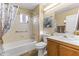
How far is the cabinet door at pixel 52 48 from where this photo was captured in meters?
1.57

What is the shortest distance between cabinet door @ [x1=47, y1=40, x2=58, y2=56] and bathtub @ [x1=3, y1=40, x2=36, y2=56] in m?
0.24

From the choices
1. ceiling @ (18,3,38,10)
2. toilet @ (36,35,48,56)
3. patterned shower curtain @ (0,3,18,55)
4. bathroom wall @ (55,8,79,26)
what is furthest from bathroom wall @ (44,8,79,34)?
patterned shower curtain @ (0,3,18,55)

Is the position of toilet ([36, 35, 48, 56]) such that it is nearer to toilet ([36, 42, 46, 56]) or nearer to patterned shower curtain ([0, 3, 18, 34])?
toilet ([36, 42, 46, 56])

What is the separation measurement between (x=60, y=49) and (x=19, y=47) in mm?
607

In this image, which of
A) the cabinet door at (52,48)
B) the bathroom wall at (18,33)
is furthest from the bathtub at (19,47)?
the cabinet door at (52,48)

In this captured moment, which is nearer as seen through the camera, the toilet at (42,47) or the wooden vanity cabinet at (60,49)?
the wooden vanity cabinet at (60,49)

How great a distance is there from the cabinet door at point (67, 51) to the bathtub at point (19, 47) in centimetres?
41

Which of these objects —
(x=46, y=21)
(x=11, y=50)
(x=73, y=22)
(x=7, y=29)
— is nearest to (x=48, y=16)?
(x=46, y=21)

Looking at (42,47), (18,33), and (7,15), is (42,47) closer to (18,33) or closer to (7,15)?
(18,33)

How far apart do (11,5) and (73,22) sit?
926mm

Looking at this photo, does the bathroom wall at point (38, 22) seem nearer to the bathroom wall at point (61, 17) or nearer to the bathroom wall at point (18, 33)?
the bathroom wall at point (18, 33)

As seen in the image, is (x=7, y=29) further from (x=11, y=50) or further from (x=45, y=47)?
(x=45, y=47)

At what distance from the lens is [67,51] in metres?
1.43

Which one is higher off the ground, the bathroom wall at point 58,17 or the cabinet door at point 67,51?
the bathroom wall at point 58,17
